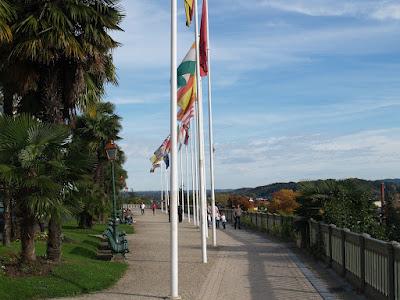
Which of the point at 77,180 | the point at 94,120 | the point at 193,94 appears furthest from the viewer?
the point at 94,120

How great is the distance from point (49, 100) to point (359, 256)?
8.69 m

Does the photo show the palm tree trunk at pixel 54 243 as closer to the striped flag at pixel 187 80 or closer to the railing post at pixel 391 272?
the striped flag at pixel 187 80

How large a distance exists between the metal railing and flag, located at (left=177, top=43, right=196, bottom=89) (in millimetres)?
5518

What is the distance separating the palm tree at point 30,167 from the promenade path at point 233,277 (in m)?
2.15

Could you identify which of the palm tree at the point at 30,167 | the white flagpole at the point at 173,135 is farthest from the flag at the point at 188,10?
the palm tree at the point at 30,167

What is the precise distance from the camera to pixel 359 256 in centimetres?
1227

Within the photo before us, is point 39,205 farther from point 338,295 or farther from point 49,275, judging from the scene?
point 338,295

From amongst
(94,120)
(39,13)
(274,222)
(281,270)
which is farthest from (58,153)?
(94,120)

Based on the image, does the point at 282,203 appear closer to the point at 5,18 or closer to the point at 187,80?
the point at 187,80

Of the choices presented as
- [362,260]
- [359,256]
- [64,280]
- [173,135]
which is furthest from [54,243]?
[362,260]

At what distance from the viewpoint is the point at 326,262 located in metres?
16.8

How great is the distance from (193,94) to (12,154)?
280 inches

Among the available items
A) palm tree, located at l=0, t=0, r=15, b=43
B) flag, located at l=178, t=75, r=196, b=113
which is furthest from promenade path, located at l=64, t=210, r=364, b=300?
palm tree, located at l=0, t=0, r=15, b=43

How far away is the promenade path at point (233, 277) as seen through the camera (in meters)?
12.0
